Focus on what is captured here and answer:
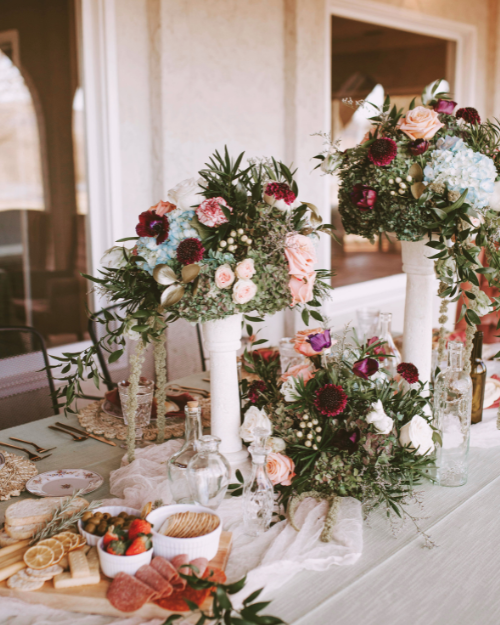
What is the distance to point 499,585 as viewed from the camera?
38.6 inches

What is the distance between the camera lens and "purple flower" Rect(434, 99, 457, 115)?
4.35 ft

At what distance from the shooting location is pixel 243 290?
1.15 metres

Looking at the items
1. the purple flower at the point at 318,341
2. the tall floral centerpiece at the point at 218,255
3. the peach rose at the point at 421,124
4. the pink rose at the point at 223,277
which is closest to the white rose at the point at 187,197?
the tall floral centerpiece at the point at 218,255

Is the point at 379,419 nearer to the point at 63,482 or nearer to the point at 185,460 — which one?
the point at 185,460

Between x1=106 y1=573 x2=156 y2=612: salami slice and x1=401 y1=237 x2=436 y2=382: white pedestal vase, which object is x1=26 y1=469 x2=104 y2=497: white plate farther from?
x1=401 y1=237 x2=436 y2=382: white pedestal vase

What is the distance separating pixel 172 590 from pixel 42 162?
320 cm

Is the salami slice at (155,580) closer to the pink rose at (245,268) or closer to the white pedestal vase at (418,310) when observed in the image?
the pink rose at (245,268)

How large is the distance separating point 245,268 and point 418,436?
485 mm

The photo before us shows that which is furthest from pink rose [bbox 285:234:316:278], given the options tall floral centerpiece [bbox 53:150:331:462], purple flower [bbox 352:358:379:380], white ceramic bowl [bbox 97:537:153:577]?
white ceramic bowl [bbox 97:537:153:577]

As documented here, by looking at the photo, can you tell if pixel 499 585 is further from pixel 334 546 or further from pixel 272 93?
pixel 272 93

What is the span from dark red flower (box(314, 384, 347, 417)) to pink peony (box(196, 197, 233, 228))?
375mm

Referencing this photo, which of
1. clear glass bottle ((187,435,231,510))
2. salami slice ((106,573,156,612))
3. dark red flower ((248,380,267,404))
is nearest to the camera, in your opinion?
salami slice ((106,573,156,612))

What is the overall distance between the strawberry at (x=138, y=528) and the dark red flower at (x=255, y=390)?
47cm

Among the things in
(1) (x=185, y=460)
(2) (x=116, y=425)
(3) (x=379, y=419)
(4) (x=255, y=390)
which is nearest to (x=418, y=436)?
(3) (x=379, y=419)
